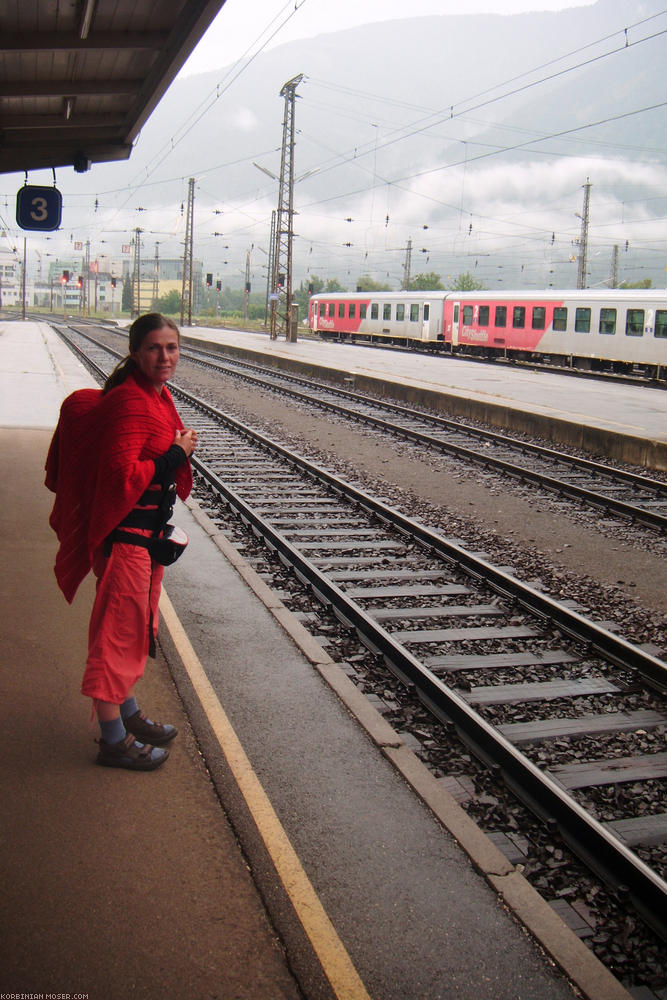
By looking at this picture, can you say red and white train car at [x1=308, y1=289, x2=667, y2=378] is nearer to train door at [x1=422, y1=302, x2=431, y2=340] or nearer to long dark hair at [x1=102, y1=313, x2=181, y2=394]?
train door at [x1=422, y1=302, x2=431, y2=340]

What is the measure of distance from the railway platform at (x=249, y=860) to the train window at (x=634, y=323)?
2630 cm

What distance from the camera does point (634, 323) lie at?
28.8 meters

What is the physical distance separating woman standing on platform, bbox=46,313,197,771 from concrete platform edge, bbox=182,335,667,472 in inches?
446

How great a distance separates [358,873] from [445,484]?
871 cm

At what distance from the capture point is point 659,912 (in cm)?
316

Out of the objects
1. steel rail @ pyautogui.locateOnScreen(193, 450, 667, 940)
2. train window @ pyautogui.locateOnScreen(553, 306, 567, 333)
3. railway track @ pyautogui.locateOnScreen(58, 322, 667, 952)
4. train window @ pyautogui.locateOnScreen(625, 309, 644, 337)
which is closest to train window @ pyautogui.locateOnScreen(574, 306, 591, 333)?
train window @ pyautogui.locateOnScreen(553, 306, 567, 333)

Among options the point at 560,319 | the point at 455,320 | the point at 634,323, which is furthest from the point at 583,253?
the point at 634,323

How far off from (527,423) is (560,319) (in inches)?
655

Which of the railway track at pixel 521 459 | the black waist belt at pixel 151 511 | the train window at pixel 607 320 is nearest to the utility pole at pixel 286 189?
the train window at pixel 607 320

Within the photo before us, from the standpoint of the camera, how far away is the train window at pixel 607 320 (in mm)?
29656

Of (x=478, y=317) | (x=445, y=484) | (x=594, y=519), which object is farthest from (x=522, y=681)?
(x=478, y=317)

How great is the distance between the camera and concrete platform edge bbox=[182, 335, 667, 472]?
1388 cm

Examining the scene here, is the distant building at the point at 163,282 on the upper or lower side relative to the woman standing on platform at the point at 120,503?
upper

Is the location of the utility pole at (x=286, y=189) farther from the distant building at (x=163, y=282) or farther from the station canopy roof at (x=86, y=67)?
the distant building at (x=163, y=282)
